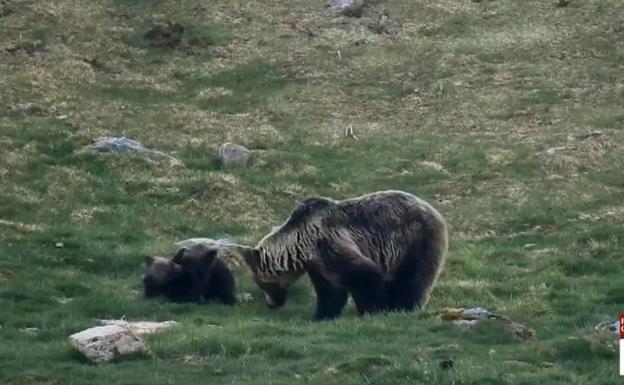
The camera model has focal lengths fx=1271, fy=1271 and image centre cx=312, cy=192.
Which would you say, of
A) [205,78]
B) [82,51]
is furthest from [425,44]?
[82,51]

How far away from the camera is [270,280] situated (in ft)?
62.8

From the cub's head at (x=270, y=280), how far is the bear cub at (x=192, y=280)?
2.76 feet

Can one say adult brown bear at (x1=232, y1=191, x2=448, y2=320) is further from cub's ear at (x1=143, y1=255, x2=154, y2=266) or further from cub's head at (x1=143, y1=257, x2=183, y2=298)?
cub's ear at (x1=143, y1=255, x2=154, y2=266)

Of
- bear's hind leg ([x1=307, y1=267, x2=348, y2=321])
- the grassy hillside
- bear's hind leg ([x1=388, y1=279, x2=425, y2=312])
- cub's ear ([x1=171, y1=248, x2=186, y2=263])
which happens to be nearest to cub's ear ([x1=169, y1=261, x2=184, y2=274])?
cub's ear ([x1=171, y1=248, x2=186, y2=263])

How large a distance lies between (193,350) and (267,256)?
13.3 ft

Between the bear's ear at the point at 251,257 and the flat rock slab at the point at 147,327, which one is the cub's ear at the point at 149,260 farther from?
the flat rock slab at the point at 147,327

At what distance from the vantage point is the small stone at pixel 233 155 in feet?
101

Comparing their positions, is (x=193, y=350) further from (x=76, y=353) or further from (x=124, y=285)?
(x=124, y=285)

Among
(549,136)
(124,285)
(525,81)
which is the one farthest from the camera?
(525,81)

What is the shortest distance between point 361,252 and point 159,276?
3521 millimetres

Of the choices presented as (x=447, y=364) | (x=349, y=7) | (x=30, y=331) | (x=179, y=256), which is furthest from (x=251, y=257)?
(x=349, y=7)

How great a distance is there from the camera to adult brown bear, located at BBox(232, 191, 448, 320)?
1823cm

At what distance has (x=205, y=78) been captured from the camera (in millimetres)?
39719

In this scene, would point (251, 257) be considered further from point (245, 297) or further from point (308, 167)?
point (308, 167)
